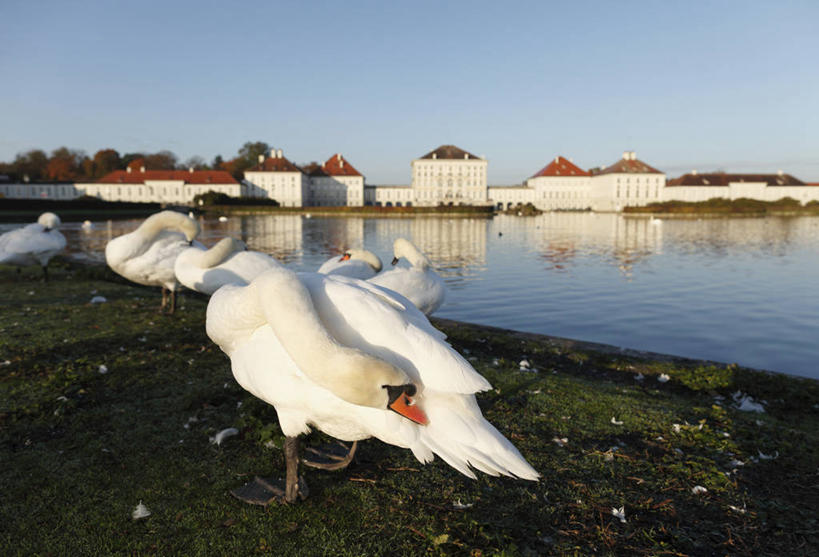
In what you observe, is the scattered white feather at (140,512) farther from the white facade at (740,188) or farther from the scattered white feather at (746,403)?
the white facade at (740,188)

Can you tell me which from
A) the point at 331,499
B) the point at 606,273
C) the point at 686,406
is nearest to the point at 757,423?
the point at 686,406

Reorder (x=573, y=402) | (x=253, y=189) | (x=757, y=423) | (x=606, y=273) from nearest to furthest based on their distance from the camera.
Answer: (x=757, y=423) < (x=573, y=402) < (x=606, y=273) < (x=253, y=189)

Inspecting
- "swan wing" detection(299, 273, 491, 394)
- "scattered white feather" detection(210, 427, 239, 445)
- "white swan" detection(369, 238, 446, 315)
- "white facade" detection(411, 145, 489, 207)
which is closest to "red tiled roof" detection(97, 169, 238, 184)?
"white facade" detection(411, 145, 489, 207)

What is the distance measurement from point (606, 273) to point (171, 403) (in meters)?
16.5

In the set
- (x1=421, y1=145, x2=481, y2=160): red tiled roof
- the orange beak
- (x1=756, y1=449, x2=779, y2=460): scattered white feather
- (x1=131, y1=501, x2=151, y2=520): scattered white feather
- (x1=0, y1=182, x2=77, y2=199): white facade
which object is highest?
(x1=421, y1=145, x2=481, y2=160): red tiled roof

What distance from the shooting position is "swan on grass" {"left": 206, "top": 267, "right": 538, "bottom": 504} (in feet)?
8.23

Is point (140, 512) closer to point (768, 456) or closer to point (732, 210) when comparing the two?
point (768, 456)

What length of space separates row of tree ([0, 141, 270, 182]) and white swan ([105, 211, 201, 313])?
5276 inches

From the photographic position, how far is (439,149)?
14675 cm

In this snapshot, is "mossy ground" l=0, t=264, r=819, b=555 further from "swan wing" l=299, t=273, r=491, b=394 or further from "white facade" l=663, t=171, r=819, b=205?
"white facade" l=663, t=171, r=819, b=205

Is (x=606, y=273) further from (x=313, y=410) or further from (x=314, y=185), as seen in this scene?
(x=314, y=185)

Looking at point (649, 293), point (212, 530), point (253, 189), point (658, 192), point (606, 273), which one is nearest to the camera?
point (212, 530)

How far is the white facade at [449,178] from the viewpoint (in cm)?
14300

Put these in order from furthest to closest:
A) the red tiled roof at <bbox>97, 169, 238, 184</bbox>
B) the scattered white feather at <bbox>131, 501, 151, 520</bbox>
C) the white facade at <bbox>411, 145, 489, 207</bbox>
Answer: the white facade at <bbox>411, 145, 489, 207</bbox>, the red tiled roof at <bbox>97, 169, 238, 184</bbox>, the scattered white feather at <bbox>131, 501, 151, 520</bbox>
